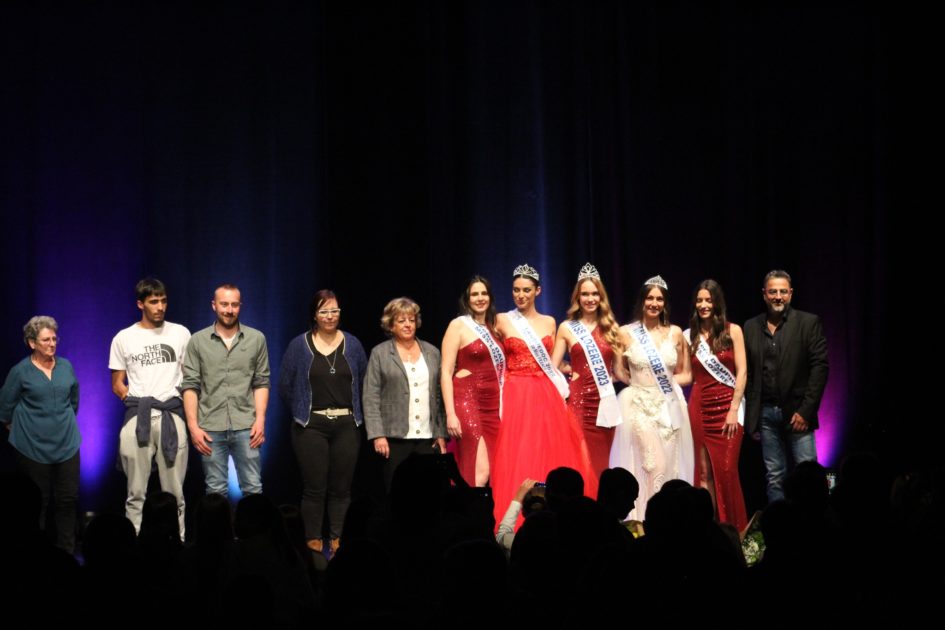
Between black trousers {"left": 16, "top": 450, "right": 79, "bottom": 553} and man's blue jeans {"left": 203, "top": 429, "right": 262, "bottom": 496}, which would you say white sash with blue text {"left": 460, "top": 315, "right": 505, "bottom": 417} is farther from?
black trousers {"left": 16, "top": 450, "right": 79, "bottom": 553}

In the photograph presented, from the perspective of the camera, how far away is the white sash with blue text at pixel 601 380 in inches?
208

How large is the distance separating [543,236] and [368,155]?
116cm

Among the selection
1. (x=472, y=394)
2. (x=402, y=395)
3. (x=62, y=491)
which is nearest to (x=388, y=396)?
(x=402, y=395)

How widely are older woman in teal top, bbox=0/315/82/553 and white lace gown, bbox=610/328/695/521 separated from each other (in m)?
2.63

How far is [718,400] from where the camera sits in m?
5.30

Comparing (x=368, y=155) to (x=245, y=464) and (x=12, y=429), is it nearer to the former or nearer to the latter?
(x=245, y=464)

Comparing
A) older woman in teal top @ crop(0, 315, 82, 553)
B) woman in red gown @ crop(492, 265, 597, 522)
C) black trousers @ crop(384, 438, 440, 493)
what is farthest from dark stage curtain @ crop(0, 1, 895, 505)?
black trousers @ crop(384, 438, 440, 493)

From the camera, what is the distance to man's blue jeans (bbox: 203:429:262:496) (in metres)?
5.20

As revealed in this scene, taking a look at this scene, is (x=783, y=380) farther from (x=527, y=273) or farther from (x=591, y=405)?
(x=527, y=273)

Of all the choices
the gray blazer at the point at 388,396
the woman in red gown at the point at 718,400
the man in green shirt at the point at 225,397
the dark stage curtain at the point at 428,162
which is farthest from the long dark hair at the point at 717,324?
the man in green shirt at the point at 225,397

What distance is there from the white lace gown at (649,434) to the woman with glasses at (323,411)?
4.29 ft

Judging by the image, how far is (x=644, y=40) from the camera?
259 inches

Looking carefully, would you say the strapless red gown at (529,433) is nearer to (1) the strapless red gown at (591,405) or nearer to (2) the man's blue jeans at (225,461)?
(1) the strapless red gown at (591,405)

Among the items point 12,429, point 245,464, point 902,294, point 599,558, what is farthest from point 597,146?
point 599,558
